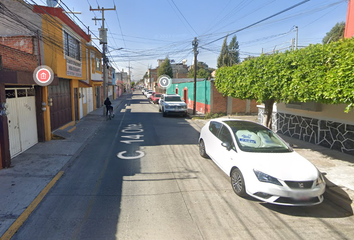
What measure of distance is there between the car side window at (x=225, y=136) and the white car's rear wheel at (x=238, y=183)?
2.12 ft

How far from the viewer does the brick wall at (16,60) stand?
6940mm

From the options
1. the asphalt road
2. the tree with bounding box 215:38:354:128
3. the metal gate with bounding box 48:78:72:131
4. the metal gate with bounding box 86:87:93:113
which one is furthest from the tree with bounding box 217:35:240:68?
the asphalt road

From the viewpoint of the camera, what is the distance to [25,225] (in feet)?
13.0

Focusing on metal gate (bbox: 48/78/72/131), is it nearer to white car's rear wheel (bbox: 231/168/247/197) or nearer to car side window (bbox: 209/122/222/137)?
car side window (bbox: 209/122/222/137)

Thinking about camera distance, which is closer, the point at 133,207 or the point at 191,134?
the point at 133,207

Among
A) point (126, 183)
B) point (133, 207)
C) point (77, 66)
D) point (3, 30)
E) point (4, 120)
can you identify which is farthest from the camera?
point (77, 66)

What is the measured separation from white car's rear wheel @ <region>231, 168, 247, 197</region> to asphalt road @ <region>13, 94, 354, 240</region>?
0.15 m

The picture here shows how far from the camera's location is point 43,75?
9.20 metres

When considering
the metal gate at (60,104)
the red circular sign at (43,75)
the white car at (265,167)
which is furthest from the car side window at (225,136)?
the metal gate at (60,104)

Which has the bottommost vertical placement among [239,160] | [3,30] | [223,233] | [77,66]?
[223,233]

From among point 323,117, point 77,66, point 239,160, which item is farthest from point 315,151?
point 77,66

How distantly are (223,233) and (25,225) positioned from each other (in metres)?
3.41

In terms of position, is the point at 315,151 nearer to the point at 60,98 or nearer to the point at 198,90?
the point at 60,98

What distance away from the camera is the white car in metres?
4.36
